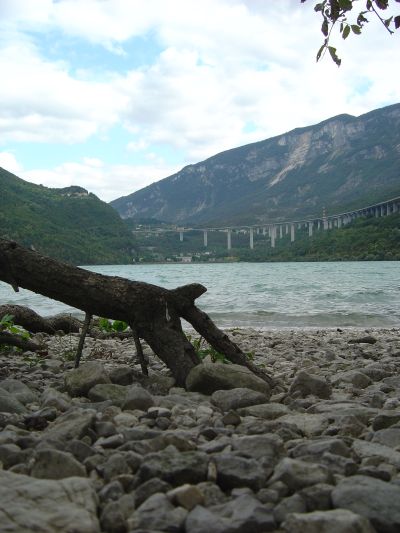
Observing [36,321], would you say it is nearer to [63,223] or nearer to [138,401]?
[138,401]

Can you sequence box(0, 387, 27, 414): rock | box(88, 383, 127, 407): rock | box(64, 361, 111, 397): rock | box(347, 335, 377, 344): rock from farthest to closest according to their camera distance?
1. box(347, 335, 377, 344): rock
2. box(64, 361, 111, 397): rock
3. box(88, 383, 127, 407): rock
4. box(0, 387, 27, 414): rock

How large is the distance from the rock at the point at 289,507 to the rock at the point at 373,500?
147 mm

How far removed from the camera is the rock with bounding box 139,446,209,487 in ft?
9.05

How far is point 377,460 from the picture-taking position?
3.11 m

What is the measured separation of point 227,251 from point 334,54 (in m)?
150

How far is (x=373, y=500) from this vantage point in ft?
8.03

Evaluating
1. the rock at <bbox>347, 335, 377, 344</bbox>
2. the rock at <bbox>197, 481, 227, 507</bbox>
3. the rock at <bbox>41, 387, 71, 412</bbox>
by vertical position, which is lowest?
the rock at <bbox>347, 335, 377, 344</bbox>

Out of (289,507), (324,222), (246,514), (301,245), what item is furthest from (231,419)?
(324,222)

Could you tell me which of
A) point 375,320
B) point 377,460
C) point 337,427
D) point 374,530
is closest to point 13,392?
point 337,427

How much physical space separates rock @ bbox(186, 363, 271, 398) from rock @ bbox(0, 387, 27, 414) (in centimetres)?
165

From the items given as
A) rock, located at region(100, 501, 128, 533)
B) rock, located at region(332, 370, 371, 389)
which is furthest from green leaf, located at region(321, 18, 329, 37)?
rock, located at region(332, 370, 371, 389)

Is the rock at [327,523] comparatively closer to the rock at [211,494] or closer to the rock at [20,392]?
the rock at [211,494]

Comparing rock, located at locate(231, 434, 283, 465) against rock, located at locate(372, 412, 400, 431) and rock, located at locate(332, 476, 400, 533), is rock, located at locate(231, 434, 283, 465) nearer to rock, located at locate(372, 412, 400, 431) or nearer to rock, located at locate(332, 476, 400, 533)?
rock, located at locate(332, 476, 400, 533)

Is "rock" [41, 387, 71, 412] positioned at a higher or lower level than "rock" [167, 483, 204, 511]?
lower
